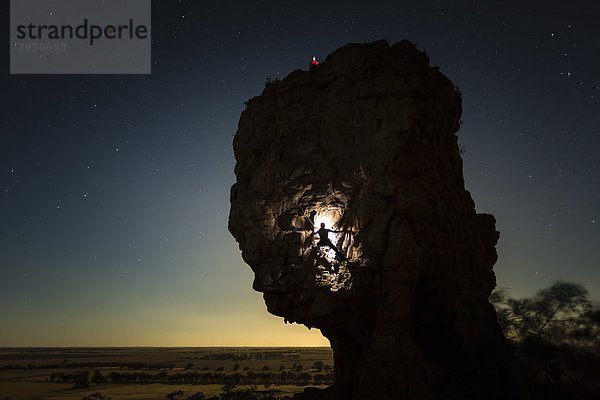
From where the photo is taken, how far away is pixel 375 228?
1789 cm

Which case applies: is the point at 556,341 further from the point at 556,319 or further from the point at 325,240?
Result: the point at 325,240

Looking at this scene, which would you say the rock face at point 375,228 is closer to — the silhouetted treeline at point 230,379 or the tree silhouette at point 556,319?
the tree silhouette at point 556,319

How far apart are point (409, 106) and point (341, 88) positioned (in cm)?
316

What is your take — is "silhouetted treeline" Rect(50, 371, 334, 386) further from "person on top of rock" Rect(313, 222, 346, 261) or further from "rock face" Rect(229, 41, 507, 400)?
"person on top of rock" Rect(313, 222, 346, 261)

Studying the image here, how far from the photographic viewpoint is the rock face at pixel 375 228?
674 inches

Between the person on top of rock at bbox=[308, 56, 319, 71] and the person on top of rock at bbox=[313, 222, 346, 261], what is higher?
the person on top of rock at bbox=[308, 56, 319, 71]

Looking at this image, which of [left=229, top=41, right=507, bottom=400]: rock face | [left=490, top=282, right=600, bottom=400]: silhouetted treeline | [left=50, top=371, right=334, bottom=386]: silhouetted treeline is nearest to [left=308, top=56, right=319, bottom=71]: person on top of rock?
[left=229, top=41, right=507, bottom=400]: rock face

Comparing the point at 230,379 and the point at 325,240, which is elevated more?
the point at 325,240

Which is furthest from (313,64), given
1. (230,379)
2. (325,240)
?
(230,379)

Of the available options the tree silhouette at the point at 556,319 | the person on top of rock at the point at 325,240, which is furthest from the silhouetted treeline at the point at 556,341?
the person on top of rock at the point at 325,240

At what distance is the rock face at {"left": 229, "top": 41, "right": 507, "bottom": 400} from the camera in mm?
17125

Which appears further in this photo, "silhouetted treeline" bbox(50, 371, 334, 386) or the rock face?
"silhouetted treeline" bbox(50, 371, 334, 386)

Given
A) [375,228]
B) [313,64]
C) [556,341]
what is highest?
[313,64]

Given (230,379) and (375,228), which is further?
(230,379)
